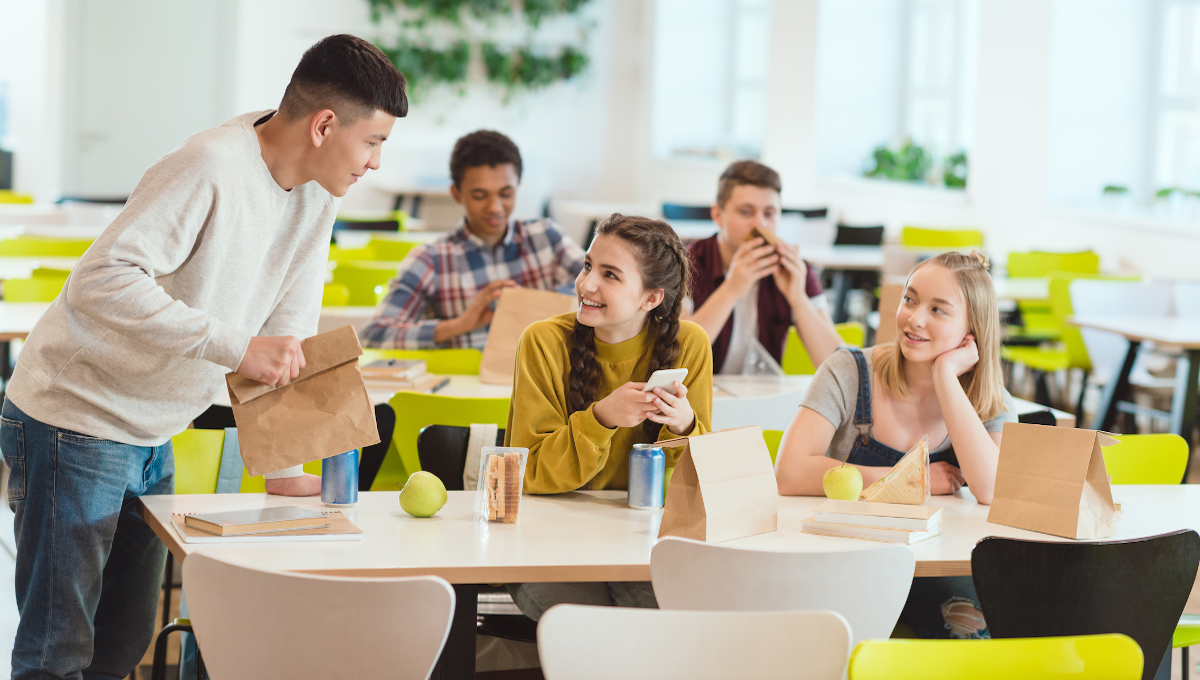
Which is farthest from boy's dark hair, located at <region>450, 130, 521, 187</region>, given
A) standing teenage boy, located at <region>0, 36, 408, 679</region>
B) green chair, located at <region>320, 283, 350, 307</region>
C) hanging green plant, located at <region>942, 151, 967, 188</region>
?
hanging green plant, located at <region>942, 151, 967, 188</region>

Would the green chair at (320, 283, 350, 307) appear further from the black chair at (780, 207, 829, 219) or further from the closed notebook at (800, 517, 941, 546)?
the black chair at (780, 207, 829, 219)

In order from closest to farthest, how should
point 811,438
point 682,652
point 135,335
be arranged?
point 682,652 < point 135,335 < point 811,438

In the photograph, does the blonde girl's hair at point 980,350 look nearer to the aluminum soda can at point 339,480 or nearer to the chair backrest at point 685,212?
the aluminum soda can at point 339,480

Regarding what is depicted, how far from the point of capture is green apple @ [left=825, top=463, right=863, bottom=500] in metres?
1.99

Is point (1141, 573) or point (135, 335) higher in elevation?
point (135, 335)

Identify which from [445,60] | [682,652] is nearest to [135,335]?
[682,652]

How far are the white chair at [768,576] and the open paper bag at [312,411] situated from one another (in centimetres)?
53

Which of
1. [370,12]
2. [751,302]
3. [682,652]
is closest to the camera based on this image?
[682,652]

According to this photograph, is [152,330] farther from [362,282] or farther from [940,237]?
[940,237]

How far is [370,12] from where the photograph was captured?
11383mm

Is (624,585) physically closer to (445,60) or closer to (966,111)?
(966,111)

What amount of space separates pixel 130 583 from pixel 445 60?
1005cm

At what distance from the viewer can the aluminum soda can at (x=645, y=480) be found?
2043 millimetres

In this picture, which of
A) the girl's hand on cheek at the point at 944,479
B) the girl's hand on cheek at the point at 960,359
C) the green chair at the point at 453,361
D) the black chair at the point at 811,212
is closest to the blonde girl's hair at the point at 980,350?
the girl's hand on cheek at the point at 960,359
